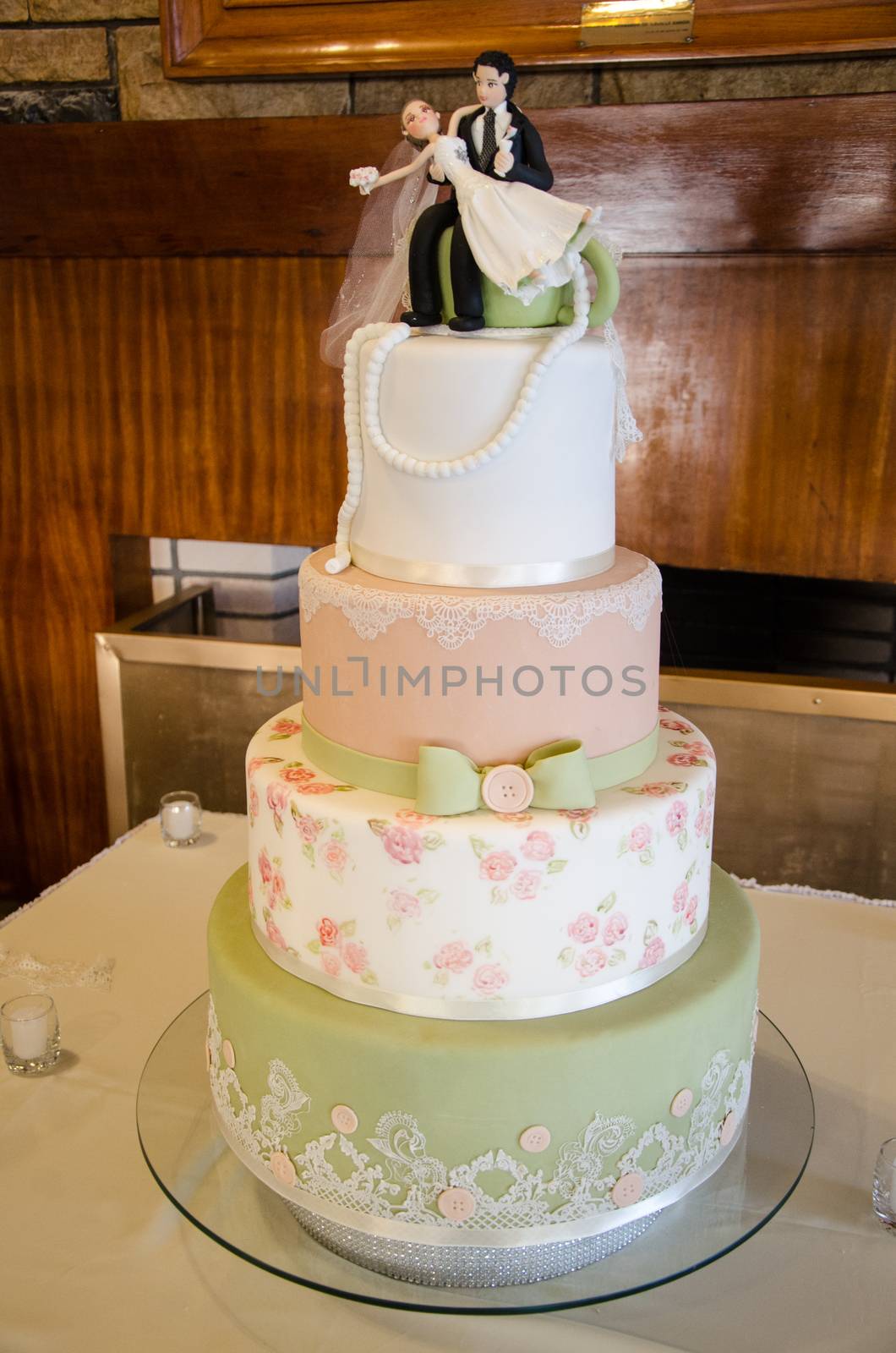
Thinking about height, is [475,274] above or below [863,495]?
above

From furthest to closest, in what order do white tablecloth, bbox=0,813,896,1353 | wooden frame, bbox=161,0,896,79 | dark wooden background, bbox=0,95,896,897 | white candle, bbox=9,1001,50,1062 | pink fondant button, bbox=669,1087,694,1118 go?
dark wooden background, bbox=0,95,896,897 → wooden frame, bbox=161,0,896,79 → white candle, bbox=9,1001,50,1062 → pink fondant button, bbox=669,1087,694,1118 → white tablecloth, bbox=0,813,896,1353

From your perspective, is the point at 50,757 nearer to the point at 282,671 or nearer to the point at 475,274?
the point at 282,671

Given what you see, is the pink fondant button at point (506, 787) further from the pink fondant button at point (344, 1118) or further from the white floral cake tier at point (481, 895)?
the pink fondant button at point (344, 1118)

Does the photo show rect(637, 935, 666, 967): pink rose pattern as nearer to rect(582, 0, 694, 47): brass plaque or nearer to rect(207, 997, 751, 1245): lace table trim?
rect(207, 997, 751, 1245): lace table trim

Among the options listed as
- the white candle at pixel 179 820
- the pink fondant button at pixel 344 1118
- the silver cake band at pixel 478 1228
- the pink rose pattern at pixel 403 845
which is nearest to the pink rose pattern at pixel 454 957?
the pink rose pattern at pixel 403 845

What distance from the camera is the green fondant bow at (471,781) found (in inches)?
52.2

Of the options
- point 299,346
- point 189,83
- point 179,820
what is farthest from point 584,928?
point 189,83

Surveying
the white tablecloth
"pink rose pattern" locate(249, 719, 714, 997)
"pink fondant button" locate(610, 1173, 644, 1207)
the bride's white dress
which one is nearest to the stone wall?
the bride's white dress

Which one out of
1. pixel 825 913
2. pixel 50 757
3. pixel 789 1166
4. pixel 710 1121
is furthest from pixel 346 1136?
pixel 50 757

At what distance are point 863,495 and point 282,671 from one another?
1.46 metres

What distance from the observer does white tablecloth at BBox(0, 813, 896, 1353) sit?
4.29ft

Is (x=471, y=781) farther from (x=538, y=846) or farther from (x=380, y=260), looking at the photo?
(x=380, y=260)

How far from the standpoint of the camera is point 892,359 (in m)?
2.51

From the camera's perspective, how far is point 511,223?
1352mm
